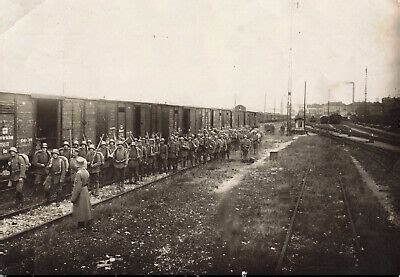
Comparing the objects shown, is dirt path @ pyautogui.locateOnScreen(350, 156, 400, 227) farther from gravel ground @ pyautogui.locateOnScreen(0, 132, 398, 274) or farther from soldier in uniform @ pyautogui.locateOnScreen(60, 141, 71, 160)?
soldier in uniform @ pyautogui.locateOnScreen(60, 141, 71, 160)

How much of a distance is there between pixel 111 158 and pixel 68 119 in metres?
2.14

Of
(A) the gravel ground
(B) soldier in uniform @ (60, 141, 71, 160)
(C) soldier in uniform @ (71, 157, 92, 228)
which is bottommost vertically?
(A) the gravel ground

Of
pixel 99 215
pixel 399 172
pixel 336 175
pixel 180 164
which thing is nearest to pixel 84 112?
pixel 99 215

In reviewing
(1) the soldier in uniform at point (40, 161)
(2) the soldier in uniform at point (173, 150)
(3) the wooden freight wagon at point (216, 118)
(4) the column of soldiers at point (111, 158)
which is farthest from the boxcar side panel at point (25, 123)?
(3) the wooden freight wagon at point (216, 118)

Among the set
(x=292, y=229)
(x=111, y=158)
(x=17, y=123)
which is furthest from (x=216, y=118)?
(x=292, y=229)

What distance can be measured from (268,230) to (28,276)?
525cm

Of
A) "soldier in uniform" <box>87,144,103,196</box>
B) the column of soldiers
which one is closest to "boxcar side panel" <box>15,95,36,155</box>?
the column of soldiers

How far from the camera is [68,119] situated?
15.1 meters

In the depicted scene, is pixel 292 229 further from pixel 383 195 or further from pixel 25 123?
pixel 25 123

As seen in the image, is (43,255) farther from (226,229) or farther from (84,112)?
(84,112)

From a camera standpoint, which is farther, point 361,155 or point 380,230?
point 361,155

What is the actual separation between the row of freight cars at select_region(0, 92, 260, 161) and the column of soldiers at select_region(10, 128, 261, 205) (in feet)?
1.99

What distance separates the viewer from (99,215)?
423 inches

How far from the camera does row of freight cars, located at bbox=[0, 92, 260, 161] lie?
1280 centimetres
